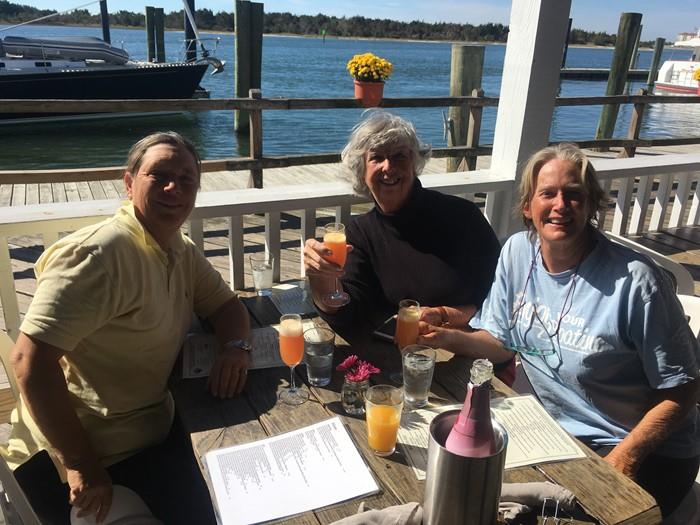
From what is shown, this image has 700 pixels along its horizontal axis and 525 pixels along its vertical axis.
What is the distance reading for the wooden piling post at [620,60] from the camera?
367 inches

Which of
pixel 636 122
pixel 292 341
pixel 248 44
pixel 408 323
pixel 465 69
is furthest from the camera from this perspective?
pixel 248 44

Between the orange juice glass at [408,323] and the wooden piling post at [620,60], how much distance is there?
27.5ft

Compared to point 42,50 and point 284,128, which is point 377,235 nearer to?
point 284,128

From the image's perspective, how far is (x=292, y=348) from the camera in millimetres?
1542

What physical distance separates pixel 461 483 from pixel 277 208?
1905 mm

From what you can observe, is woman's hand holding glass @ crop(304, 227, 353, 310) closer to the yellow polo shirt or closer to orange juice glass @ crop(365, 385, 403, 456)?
the yellow polo shirt

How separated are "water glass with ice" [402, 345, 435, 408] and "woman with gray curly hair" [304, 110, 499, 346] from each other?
1.89 ft

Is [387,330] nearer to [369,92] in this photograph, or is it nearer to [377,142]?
[377,142]

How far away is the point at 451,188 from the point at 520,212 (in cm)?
116

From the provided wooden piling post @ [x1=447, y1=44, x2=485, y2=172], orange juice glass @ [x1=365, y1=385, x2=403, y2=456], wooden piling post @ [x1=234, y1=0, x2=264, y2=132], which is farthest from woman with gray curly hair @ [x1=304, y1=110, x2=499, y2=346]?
wooden piling post @ [x1=234, y1=0, x2=264, y2=132]

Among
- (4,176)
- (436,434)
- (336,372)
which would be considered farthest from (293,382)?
(4,176)

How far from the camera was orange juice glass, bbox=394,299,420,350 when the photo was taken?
5.54 feet

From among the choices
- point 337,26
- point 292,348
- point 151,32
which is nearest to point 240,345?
point 292,348

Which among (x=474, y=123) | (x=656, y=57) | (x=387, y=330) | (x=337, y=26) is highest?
(x=337, y=26)
